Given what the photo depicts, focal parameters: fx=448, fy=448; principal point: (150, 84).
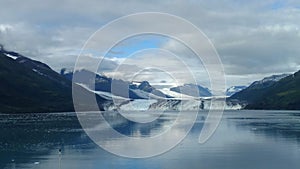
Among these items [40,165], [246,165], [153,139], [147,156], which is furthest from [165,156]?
[153,139]

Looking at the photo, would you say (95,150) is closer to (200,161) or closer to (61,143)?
(61,143)

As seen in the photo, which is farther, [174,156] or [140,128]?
[140,128]

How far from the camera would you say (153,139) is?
62.2 metres

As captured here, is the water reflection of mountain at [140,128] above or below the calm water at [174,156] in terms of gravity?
above

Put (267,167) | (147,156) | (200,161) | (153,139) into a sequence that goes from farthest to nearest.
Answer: (153,139), (147,156), (200,161), (267,167)

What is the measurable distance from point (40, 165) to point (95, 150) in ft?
34.2

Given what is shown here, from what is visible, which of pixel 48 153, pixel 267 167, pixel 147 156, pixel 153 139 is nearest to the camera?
pixel 267 167

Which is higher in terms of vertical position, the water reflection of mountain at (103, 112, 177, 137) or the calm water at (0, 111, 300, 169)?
the water reflection of mountain at (103, 112, 177, 137)

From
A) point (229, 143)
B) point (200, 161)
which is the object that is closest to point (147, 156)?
point (200, 161)

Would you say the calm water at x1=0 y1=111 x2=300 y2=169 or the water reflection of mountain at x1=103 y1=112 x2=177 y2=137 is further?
the water reflection of mountain at x1=103 y1=112 x2=177 y2=137

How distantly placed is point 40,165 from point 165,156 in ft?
39.5

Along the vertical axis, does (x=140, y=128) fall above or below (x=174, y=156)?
above

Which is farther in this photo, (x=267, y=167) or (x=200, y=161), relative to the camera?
(x=200, y=161)

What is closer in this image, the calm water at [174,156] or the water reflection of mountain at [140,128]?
the calm water at [174,156]
